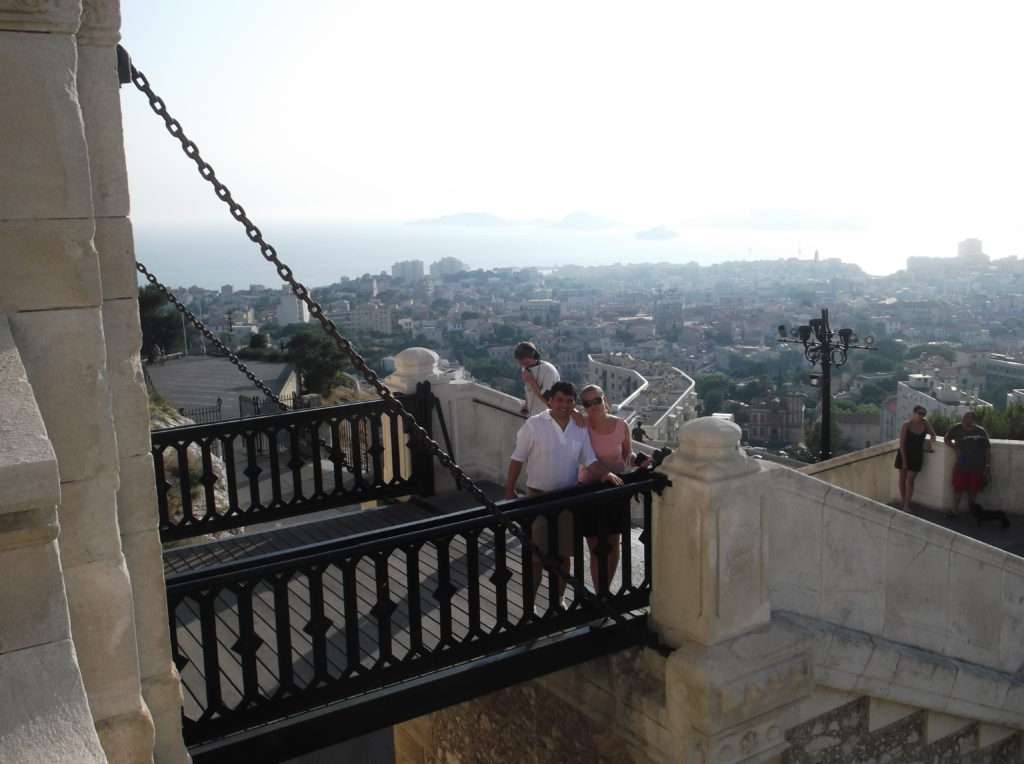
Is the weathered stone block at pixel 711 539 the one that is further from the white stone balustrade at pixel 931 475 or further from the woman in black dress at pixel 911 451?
the woman in black dress at pixel 911 451

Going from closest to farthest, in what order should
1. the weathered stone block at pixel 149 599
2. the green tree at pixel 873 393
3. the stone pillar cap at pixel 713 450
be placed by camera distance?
the weathered stone block at pixel 149 599, the stone pillar cap at pixel 713 450, the green tree at pixel 873 393

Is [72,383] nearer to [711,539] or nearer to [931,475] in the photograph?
[711,539]

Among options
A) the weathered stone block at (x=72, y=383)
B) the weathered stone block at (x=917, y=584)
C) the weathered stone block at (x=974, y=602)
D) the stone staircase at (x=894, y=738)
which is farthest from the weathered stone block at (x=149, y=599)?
the weathered stone block at (x=974, y=602)

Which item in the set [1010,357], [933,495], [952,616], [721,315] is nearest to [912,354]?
[1010,357]

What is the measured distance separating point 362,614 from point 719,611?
7.15ft

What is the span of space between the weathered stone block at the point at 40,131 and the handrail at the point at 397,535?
177 centimetres

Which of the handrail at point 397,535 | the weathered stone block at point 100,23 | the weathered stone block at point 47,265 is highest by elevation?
the weathered stone block at point 100,23

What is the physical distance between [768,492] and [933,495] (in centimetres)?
730

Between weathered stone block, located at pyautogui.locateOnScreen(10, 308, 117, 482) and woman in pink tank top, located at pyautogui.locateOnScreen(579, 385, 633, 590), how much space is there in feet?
9.98

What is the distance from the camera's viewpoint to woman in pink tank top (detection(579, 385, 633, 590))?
17.3 ft

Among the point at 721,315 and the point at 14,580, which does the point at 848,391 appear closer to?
the point at 721,315

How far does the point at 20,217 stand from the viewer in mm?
2605

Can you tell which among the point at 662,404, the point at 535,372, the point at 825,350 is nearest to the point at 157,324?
the point at 662,404

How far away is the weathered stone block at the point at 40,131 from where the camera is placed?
255 centimetres
